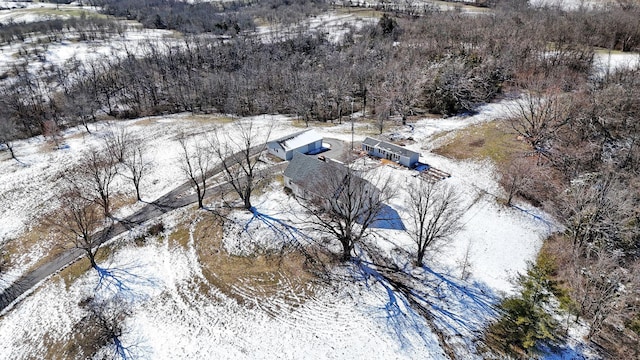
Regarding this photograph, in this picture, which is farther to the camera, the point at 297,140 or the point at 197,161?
the point at 297,140

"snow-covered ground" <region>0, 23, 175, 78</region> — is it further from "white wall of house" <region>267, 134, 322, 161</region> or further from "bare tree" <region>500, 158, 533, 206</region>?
"bare tree" <region>500, 158, 533, 206</region>

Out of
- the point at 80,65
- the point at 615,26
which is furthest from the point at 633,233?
the point at 80,65

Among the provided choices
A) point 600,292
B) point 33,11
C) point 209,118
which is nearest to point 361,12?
point 209,118

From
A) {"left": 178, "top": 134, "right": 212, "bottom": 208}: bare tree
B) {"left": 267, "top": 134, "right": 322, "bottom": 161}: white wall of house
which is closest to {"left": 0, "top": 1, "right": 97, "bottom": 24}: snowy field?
{"left": 178, "top": 134, "right": 212, "bottom": 208}: bare tree

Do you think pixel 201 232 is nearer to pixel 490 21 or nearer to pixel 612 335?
pixel 612 335

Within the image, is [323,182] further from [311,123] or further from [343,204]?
[311,123]

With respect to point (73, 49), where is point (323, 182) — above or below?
below
